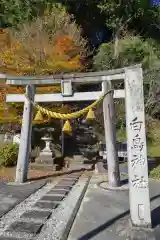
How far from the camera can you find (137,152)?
568 cm

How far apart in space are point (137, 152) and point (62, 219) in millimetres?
1977

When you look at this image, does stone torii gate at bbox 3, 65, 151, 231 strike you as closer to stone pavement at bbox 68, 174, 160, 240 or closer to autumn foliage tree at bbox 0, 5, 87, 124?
stone pavement at bbox 68, 174, 160, 240

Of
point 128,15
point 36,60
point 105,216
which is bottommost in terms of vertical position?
point 105,216

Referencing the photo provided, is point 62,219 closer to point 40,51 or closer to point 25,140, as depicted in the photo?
point 25,140

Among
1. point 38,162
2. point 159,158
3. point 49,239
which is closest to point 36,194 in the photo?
point 49,239

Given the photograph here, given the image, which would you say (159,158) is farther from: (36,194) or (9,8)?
(9,8)

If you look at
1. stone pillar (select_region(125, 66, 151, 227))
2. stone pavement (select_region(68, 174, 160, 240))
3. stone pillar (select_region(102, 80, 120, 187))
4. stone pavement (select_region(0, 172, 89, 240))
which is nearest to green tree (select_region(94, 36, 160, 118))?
stone pillar (select_region(102, 80, 120, 187))

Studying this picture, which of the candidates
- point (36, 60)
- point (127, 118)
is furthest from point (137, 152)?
point (36, 60)

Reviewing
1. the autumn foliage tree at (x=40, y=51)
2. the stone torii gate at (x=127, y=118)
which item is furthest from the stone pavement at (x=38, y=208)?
the autumn foliage tree at (x=40, y=51)

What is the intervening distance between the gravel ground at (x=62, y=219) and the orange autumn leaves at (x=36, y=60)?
21.0 ft

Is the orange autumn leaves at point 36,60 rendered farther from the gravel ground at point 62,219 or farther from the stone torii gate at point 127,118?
the gravel ground at point 62,219

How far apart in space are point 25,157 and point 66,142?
22.4 feet

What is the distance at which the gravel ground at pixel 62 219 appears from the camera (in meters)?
4.92

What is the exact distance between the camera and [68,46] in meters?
13.9
